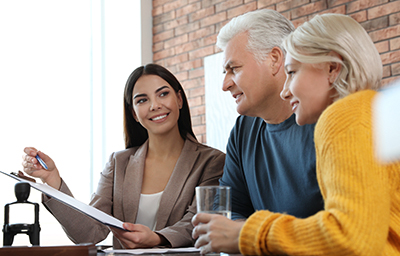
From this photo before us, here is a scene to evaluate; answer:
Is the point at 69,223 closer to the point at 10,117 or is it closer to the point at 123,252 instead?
the point at 123,252

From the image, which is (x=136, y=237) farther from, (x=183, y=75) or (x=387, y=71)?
(x=183, y=75)

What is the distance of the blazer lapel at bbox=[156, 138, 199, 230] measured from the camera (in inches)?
72.4

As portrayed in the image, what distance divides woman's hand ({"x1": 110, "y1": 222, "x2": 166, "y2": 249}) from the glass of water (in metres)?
0.51

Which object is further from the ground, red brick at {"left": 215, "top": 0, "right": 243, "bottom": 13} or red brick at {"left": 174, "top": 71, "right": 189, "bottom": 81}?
red brick at {"left": 215, "top": 0, "right": 243, "bottom": 13}

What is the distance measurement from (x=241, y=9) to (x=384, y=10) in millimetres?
1446

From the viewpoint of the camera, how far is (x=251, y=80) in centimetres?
158

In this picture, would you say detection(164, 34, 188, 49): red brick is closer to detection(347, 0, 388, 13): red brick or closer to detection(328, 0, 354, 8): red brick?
detection(328, 0, 354, 8): red brick

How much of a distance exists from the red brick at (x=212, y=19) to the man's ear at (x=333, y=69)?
3.67 meters

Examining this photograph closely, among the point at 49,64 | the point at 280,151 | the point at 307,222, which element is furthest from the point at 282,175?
the point at 49,64

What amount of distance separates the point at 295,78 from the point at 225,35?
70 cm

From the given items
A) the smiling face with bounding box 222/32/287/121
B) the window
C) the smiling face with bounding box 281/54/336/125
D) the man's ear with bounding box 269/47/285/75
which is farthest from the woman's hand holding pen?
the window

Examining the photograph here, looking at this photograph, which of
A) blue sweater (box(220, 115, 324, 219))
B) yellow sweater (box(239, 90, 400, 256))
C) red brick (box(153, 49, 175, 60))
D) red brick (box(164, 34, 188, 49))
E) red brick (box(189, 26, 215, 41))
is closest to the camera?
yellow sweater (box(239, 90, 400, 256))

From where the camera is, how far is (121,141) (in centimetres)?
491

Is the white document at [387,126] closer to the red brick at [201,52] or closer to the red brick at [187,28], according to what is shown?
the red brick at [201,52]
